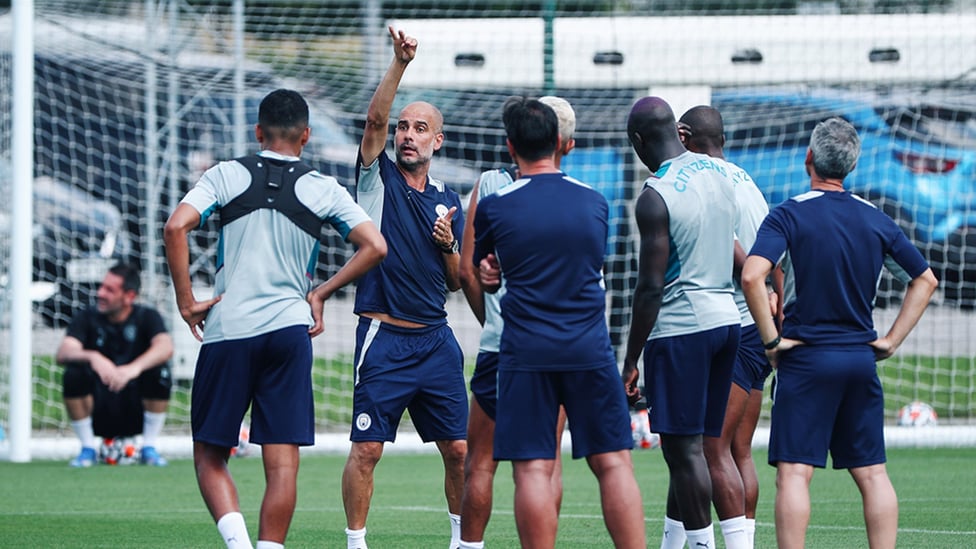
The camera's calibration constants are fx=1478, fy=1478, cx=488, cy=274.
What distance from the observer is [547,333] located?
18.4ft

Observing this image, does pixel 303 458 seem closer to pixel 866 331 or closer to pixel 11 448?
pixel 11 448

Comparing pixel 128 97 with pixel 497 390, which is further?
pixel 128 97

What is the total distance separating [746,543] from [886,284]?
42.2 feet

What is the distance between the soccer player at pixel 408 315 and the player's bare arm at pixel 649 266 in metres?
1.49

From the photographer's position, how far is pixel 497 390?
19.4 ft

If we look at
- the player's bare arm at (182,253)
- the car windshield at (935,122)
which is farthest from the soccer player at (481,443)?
the car windshield at (935,122)

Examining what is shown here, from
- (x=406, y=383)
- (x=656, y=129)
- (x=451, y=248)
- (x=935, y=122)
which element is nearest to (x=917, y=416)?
(x=935, y=122)

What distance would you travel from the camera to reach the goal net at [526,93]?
15.6 meters

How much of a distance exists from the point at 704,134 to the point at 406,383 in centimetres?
190

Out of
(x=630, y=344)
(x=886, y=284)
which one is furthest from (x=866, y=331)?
(x=886, y=284)

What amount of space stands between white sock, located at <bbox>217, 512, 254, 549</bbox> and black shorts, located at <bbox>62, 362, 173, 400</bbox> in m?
6.75

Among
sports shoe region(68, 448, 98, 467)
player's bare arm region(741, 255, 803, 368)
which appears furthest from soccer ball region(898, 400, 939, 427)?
player's bare arm region(741, 255, 803, 368)

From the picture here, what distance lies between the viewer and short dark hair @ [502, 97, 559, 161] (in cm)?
573

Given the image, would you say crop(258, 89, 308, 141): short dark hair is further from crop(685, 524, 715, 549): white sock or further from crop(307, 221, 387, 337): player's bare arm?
crop(685, 524, 715, 549): white sock
